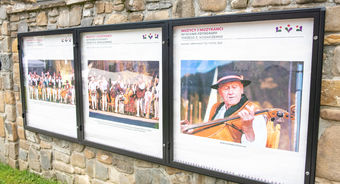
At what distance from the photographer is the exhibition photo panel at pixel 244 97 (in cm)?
177

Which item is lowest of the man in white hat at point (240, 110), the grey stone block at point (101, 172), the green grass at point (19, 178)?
the green grass at point (19, 178)

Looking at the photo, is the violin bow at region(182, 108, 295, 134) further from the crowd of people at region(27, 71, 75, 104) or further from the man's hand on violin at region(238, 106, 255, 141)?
the crowd of people at region(27, 71, 75, 104)

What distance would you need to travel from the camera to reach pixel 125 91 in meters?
2.58

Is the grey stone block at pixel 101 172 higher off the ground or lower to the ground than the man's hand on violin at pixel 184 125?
lower

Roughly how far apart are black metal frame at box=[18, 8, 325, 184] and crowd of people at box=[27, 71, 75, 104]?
0.17 m

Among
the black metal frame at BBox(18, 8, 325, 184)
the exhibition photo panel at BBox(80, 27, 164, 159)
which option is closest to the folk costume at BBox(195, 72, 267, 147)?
the black metal frame at BBox(18, 8, 325, 184)

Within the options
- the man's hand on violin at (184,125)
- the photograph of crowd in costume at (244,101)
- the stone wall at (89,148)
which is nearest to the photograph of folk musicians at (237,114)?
the photograph of crowd in costume at (244,101)

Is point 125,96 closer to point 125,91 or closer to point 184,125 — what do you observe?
point 125,91

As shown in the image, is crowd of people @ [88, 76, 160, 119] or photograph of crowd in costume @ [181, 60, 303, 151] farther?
crowd of people @ [88, 76, 160, 119]

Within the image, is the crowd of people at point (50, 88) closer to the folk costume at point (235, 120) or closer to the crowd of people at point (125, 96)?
the crowd of people at point (125, 96)

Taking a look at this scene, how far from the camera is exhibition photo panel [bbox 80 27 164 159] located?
7.81 feet

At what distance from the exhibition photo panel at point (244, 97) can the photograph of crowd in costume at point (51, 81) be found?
1455mm

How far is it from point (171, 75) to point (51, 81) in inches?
70.4

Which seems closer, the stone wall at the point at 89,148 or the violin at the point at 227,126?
the stone wall at the point at 89,148
